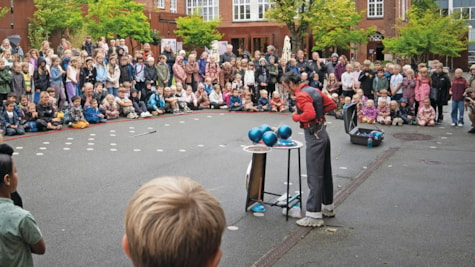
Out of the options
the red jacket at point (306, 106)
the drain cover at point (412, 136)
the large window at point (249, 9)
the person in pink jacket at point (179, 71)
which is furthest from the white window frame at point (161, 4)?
the red jacket at point (306, 106)

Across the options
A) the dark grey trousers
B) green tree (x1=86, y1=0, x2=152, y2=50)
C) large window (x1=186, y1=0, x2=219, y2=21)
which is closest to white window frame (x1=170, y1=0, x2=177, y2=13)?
large window (x1=186, y1=0, x2=219, y2=21)

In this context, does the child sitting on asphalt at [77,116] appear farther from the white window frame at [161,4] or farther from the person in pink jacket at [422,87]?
the white window frame at [161,4]

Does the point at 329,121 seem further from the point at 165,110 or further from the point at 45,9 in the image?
the point at 45,9

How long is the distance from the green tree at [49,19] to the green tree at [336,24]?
1631 cm

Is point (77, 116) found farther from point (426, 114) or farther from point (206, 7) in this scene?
point (206, 7)

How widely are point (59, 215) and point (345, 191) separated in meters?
4.40

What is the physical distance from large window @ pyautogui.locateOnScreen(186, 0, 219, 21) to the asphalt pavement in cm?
3989

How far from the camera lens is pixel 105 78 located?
18375 mm

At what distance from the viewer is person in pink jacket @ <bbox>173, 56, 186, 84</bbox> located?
21.2 m

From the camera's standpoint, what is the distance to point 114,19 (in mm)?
31422

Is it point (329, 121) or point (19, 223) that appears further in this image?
point (329, 121)

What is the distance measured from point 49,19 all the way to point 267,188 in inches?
894

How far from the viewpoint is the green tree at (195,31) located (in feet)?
138

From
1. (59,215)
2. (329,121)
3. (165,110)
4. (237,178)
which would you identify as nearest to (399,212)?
(237,178)
